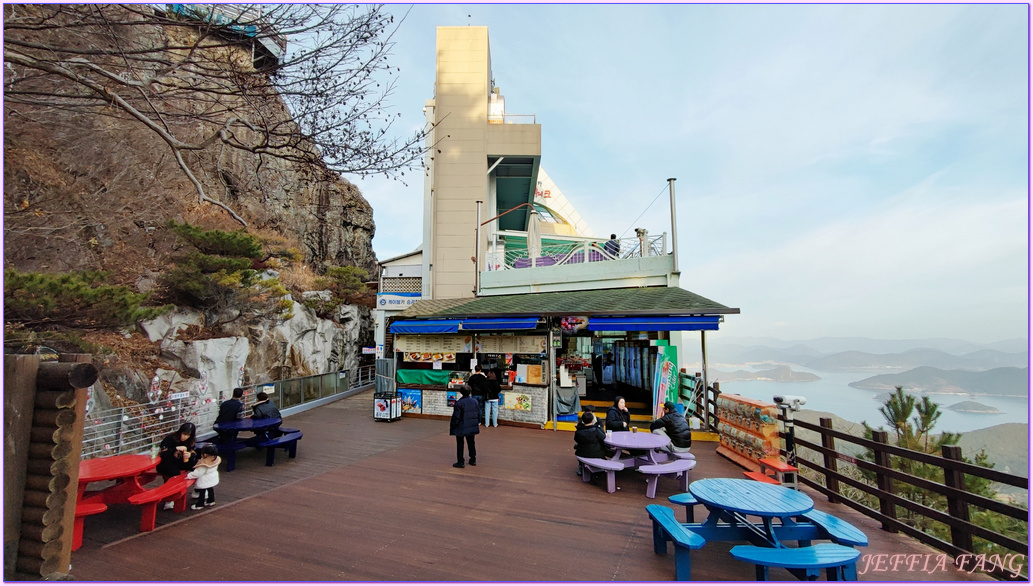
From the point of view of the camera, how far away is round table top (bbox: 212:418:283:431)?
798 centimetres

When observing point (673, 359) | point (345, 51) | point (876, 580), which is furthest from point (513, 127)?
point (876, 580)

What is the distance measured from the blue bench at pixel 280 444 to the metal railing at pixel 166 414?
1479 mm

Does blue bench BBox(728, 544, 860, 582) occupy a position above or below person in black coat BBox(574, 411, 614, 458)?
below

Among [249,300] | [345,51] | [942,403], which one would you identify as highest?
[345,51]

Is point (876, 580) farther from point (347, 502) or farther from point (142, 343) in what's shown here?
point (142, 343)

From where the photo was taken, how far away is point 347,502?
20.9ft

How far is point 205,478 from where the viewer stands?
237 inches

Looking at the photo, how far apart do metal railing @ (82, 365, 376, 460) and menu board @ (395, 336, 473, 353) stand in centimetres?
336

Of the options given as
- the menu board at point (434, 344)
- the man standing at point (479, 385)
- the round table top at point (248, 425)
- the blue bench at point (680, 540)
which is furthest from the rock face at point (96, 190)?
the blue bench at point (680, 540)

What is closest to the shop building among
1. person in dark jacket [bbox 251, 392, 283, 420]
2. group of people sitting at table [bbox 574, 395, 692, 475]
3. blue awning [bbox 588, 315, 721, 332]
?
blue awning [bbox 588, 315, 721, 332]

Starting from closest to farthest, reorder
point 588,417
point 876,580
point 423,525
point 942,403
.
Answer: point 876,580, point 423,525, point 588,417, point 942,403

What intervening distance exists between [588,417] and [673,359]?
189 inches

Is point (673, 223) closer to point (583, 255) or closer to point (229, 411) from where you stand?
point (583, 255)

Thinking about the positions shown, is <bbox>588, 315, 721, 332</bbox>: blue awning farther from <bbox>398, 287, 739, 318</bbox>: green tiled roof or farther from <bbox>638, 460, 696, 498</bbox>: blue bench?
<bbox>638, 460, 696, 498</bbox>: blue bench
